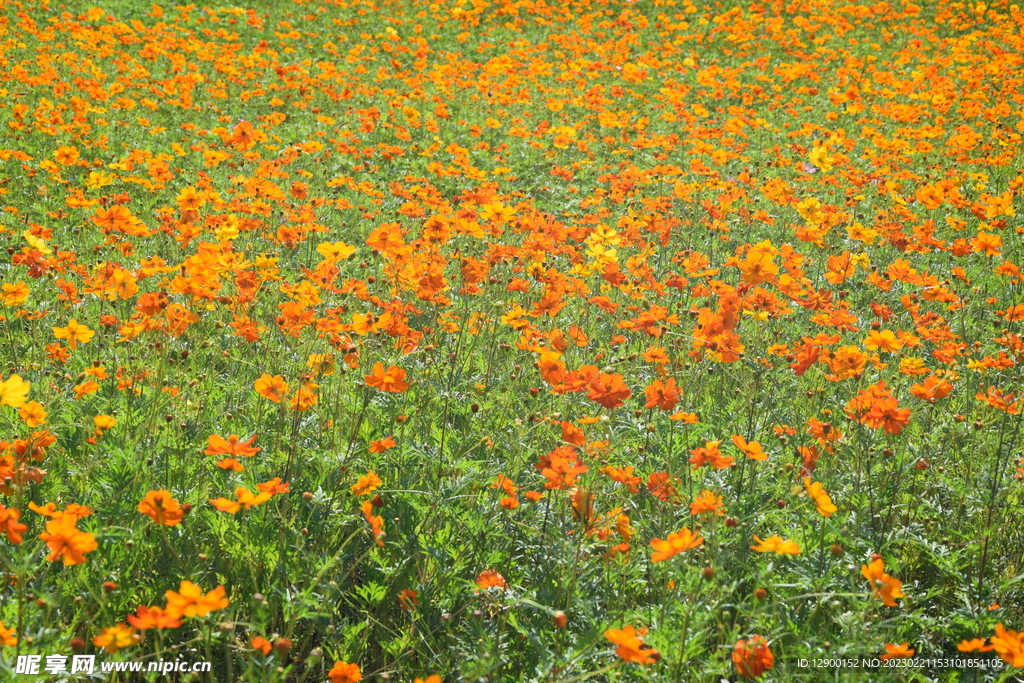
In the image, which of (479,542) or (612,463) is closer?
(479,542)

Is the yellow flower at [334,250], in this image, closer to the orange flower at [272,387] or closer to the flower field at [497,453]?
the flower field at [497,453]

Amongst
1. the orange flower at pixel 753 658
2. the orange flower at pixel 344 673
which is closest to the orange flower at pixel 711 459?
the orange flower at pixel 753 658

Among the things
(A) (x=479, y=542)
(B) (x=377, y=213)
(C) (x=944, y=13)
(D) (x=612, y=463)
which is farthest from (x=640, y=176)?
(C) (x=944, y=13)

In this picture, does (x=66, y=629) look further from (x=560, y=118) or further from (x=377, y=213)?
(x=560, y=118)

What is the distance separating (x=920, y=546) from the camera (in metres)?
2.23

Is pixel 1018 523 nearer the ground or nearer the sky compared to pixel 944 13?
nearer the ground

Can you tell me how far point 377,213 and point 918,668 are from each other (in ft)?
15.7

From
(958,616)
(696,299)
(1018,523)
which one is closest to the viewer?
(958,616)

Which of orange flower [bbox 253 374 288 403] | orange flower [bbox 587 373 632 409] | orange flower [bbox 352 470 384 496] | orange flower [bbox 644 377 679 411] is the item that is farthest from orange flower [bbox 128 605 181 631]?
orange flower [bbox 644 377 679 411]

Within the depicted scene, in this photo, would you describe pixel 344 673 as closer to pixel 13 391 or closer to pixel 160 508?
pixel 160 508

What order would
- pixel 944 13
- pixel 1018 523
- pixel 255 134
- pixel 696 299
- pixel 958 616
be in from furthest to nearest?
pixel 944 13 → pixel 255 134 → pixel 696 299 → pixel 1018 523 → pixel 958 616

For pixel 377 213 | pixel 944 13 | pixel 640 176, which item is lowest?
pixel 377 213

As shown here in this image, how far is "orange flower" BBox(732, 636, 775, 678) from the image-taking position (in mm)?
1458

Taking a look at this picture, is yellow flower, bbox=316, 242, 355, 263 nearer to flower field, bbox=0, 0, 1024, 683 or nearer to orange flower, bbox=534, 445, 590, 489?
flower field, bbox=0, 0, 1024, 683
